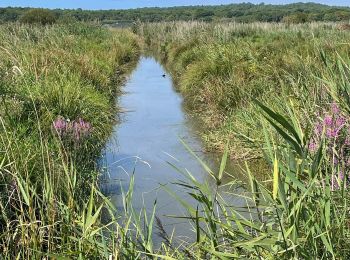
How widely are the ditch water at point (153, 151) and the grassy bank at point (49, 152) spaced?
0.29 meters

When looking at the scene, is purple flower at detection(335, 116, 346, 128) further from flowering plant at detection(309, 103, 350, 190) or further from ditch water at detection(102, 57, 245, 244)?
ditch water at detection(102, 57, 245, 244)

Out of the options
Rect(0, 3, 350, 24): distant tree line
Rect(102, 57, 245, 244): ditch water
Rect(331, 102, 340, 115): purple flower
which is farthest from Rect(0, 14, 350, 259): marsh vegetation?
Rect(0, 3, 350, 24): distant tree line

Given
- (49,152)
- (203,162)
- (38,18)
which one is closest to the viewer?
(203,162)

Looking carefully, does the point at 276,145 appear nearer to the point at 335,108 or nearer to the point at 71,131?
the point at 335,108

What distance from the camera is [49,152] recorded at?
10.8 ft

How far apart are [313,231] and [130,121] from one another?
7378 mm

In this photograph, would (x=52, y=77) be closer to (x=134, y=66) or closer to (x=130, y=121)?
(x=130, y=121)

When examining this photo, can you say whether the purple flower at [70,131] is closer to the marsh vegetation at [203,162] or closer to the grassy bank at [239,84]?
the marsh vegetation at [203,162]

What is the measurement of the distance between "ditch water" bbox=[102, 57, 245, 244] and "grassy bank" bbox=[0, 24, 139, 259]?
0.97 ft

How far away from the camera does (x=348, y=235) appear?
7.30 feet

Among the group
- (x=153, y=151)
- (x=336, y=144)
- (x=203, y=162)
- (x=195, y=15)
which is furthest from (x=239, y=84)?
(x=195, y=15)

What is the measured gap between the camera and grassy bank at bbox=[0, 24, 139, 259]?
7.93 ft

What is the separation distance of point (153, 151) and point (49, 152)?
3624 millimetres

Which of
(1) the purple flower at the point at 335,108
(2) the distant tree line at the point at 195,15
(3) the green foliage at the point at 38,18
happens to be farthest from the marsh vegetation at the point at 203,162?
(3) the green foliage at the point at 38,18
